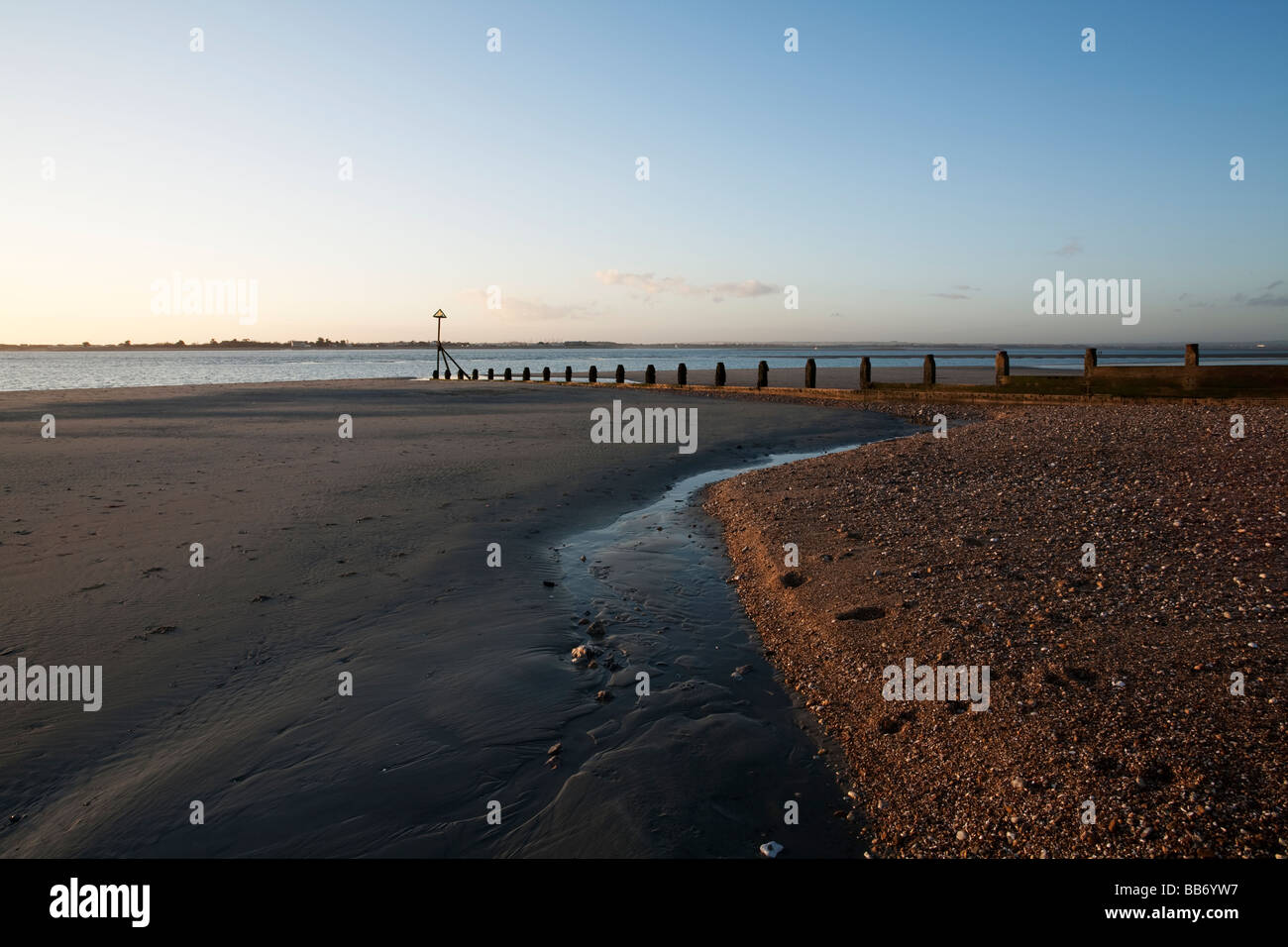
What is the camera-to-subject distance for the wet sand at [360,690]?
374cm

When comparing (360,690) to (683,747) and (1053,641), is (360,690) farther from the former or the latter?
(1053,641)

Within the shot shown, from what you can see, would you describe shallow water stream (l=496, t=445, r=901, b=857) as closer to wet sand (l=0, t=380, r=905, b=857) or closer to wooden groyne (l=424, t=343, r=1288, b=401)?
wet sand (l=0, t=380, r=905, b=857)

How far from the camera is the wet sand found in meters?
3.74

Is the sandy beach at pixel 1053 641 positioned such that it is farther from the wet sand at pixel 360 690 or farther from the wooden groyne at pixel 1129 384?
the wooden groyne at pixel 1129 384

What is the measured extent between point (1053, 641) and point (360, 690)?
4.92 metres

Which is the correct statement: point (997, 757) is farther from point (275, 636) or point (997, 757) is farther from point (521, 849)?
point (275, 636)

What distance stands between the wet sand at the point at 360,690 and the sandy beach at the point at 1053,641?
54 centimetres

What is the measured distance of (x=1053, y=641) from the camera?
4945 millimetres

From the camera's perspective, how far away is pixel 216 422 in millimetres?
20828

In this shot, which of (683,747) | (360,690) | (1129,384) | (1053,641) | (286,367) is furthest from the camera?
(286,367)

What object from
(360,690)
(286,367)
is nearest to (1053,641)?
(360,690)
